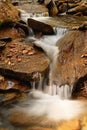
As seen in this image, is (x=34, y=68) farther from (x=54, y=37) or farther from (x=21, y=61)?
(x=54, y=37)

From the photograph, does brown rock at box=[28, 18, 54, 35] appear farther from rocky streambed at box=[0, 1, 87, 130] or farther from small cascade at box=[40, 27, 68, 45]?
rocky streambed at box=[0, 1, 87, 130]

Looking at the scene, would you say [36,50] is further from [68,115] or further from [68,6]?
[68,6]

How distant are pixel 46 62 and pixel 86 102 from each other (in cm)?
195

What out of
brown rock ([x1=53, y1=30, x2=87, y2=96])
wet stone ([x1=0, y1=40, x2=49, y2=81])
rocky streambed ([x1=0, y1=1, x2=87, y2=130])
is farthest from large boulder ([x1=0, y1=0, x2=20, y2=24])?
brown rock ([x1=53, y1=30, x2=87, y2=96])

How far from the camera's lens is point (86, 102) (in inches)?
300

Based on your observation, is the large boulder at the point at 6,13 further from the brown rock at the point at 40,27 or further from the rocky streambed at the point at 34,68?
the rocky streambed at the point at 34,68

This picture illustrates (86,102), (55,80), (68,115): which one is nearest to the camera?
(68,115)

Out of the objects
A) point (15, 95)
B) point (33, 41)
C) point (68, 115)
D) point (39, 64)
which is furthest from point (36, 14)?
point (68, 115)

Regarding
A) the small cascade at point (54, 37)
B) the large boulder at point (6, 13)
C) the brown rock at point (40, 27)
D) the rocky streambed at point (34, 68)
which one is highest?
the large boulder at point (6, 13)

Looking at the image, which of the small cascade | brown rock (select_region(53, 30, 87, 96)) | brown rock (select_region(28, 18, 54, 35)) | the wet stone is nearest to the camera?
brown rock (select_region(53, 30, 87, 96))

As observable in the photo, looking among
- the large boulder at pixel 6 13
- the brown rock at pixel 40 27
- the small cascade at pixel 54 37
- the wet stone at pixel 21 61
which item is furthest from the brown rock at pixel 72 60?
the large boulder at pixel 6 13

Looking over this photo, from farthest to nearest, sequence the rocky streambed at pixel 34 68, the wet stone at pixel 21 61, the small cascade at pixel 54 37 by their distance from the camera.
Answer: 1. the small cascade at pixel 54 37
2. the wet stone at pixel 21 61
3. the rocky streambed at pixel 34 68

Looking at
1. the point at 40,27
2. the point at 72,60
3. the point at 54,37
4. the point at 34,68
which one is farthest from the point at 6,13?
the point at 72,60

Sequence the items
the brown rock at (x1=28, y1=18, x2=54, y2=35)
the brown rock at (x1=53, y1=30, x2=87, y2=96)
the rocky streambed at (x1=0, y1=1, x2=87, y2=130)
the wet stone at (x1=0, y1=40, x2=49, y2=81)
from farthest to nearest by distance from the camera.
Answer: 1. the brown rock at (x1=28, y1=18, x2=54, y2=35)
2. the wet stone at (x1=0, y1=40, x2=49, y2=81)
3. the brown rock at (x1=53, y1=30, x2=87, y2=96)
4. the rocky streambed at (x1=0, y1=1, x2=87, y2=130)
